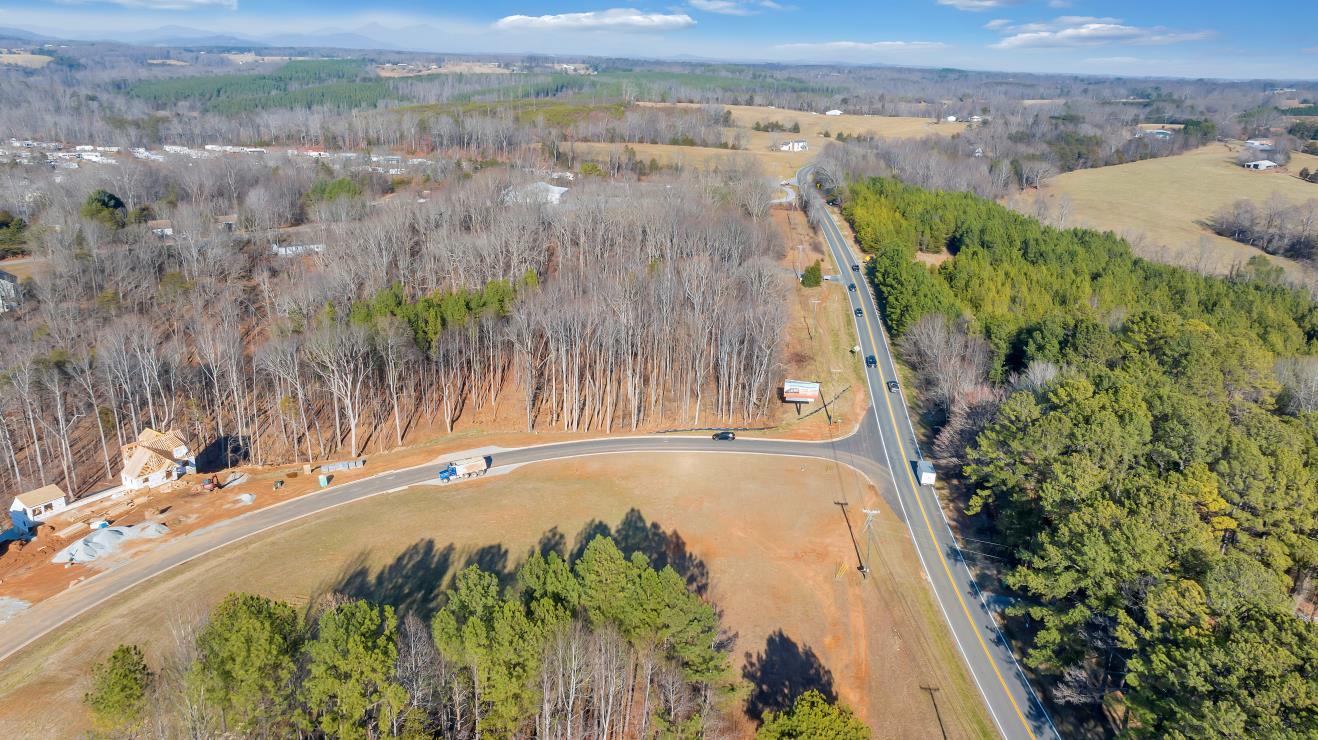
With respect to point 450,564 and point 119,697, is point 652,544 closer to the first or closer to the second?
point 450,564

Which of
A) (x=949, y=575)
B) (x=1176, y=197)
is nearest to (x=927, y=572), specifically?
(x=949, y=575)

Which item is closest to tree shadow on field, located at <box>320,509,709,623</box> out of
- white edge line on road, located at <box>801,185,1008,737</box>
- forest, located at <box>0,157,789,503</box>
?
white edge line on road, located at <box>801,185,1008,737</box>

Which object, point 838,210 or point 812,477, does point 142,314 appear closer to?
point 812,477

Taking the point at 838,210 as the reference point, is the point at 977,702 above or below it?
below

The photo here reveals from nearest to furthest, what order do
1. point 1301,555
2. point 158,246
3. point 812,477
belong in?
1. point 1301,555
2. point 812,477
3. point 158,246

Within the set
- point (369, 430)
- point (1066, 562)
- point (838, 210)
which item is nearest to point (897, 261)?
point (838, 210)

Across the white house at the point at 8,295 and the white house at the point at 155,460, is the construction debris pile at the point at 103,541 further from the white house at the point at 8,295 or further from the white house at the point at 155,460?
the white house at the point at 8,295

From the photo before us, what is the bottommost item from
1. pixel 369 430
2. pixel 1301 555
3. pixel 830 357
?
pixel 369 430

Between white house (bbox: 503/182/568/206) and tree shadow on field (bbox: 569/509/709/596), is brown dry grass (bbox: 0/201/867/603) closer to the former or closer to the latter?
tree shadow on field (bbox: 569/509/709/596)
